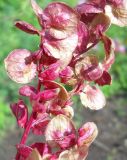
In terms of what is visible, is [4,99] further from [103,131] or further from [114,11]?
[114,11]

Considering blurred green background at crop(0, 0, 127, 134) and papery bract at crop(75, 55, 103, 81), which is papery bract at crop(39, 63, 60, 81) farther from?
blurred green background at crop(0, 0, 127, 134)

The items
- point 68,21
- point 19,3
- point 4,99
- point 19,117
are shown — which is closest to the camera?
point 68,21

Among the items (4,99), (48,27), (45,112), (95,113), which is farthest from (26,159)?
(95,113)

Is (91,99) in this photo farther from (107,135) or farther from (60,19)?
(107,135)

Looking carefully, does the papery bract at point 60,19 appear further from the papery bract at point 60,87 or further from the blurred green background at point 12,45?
the blurred green background at point 12,45

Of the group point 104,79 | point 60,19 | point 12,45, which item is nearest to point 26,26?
point 60,19
